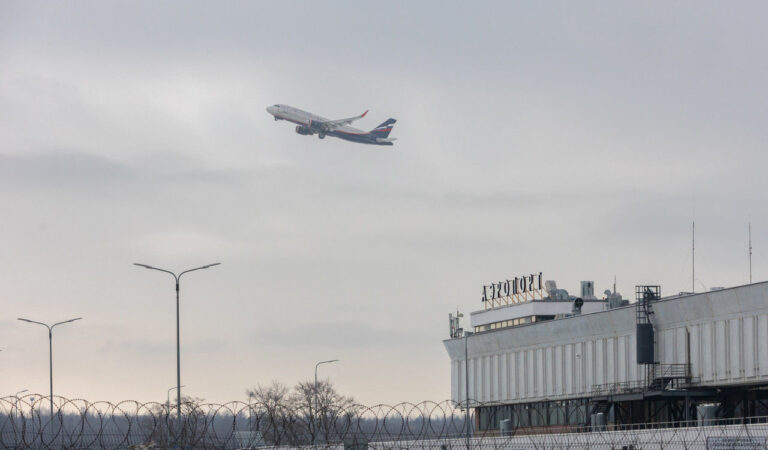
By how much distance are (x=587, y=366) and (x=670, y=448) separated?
4582 cm

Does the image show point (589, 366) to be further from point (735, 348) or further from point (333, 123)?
point (333, 123)

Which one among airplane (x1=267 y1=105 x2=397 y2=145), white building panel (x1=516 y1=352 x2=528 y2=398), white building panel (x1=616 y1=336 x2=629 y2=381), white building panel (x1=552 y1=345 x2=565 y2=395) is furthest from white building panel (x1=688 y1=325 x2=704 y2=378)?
airplane (x1=267 y1=105 x2=397 y2=145)

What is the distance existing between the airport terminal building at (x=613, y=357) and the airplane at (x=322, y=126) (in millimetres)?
45473

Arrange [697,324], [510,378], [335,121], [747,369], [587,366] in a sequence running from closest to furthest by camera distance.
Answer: [747,369] < [697,324] < [587,366] < [510,378] < [335,121]

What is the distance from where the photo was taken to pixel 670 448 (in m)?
61.4

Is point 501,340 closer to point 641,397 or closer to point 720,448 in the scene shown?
point 641,397

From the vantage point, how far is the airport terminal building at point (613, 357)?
293ft

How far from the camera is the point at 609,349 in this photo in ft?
340

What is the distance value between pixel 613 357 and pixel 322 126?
76.3 metres

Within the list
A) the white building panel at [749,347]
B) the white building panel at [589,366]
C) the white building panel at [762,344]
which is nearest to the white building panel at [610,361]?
the white building panel at [589,366]

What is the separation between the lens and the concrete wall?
87812 millimetres

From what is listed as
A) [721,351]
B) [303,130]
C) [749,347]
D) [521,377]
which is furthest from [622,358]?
[303,130]

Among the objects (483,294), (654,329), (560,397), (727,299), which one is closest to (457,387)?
(483,294)

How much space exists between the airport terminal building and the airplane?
45473 mm
